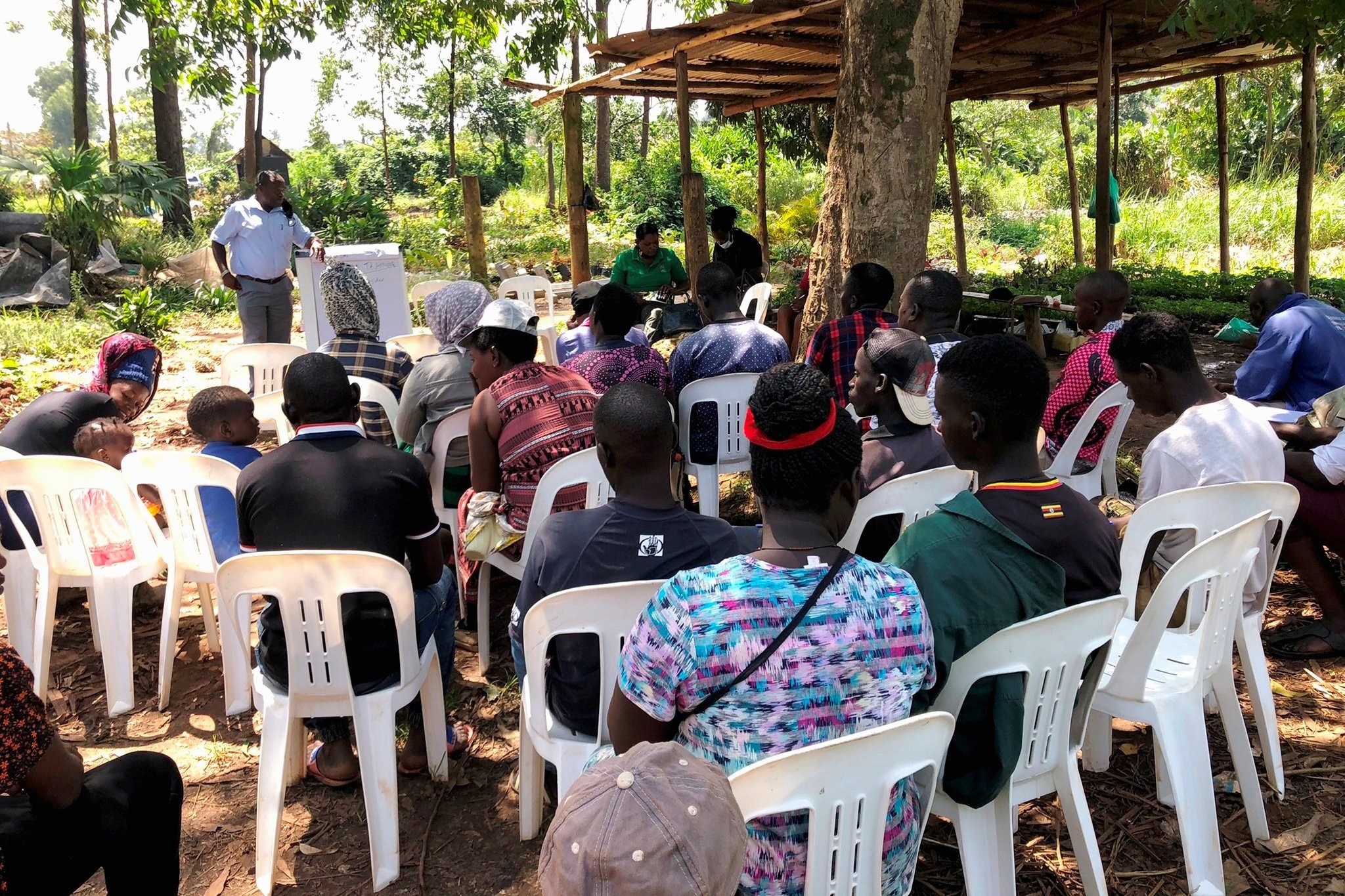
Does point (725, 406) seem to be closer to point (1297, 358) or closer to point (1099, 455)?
point (1099, 455)

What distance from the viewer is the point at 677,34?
25.1 feet

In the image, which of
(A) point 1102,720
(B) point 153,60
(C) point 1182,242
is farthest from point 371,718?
(C) point 1182,242

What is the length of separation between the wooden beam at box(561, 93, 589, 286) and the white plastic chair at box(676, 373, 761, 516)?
5040 millimetres

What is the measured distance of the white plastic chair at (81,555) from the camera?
11.8ft

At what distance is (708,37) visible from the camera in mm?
7594

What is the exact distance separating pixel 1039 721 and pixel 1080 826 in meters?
0.34

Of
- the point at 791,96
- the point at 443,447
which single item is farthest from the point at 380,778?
the point at 791,96

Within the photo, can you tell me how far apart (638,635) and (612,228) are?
22.2 m

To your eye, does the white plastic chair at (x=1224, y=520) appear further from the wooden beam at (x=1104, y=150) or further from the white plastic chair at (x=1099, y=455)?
the wooden beam at (x=1104, y=150)

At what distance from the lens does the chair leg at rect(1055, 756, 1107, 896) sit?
7.48 feet

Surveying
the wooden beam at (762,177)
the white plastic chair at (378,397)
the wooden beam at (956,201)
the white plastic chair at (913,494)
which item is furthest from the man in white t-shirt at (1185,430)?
the wooden beam at (956,201)

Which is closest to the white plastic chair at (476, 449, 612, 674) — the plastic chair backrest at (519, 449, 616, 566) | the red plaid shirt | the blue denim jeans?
the plastic chair backrest at (519, 449, 616, 566)

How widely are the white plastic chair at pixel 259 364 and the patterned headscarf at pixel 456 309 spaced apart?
1.46m

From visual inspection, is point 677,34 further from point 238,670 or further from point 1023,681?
Result: point 1023,681
